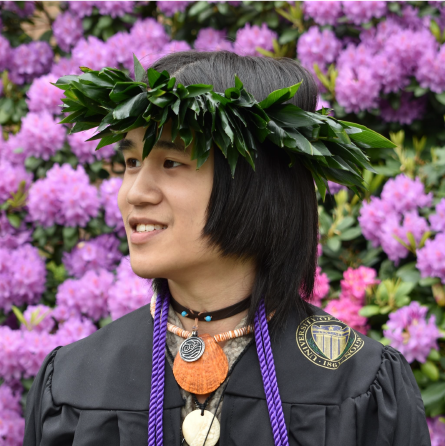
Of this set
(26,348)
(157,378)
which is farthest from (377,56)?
(26,348)

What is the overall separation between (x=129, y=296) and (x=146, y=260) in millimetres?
931

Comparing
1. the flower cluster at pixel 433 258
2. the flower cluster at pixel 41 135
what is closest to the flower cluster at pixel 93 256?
the flower cluster at pixel 41 135

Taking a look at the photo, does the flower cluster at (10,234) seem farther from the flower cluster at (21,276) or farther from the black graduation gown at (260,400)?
the black graduation gown at (260,400)

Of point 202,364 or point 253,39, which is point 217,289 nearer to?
point 202,364

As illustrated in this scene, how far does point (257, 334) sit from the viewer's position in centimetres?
136

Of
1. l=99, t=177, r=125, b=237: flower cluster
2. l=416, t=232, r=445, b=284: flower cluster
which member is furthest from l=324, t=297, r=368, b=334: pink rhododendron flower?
l=99, t=177, r=125, b=237: flower cluster

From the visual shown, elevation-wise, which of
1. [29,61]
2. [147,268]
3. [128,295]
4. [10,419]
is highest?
[147,268]

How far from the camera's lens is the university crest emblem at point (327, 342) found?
1.38 m

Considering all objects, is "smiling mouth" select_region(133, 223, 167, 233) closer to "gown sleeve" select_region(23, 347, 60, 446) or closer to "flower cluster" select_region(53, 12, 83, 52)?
"gown sleeve" select_region(23, 347, 60, 446)

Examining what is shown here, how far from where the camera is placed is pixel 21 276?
7.95 feet

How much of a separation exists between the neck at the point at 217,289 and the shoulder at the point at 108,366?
153 mm

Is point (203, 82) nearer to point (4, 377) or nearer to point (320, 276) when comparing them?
point (320, 276)

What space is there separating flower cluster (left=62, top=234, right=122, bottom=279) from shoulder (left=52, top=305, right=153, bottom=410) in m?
1.01

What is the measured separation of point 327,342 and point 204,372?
340 mm
